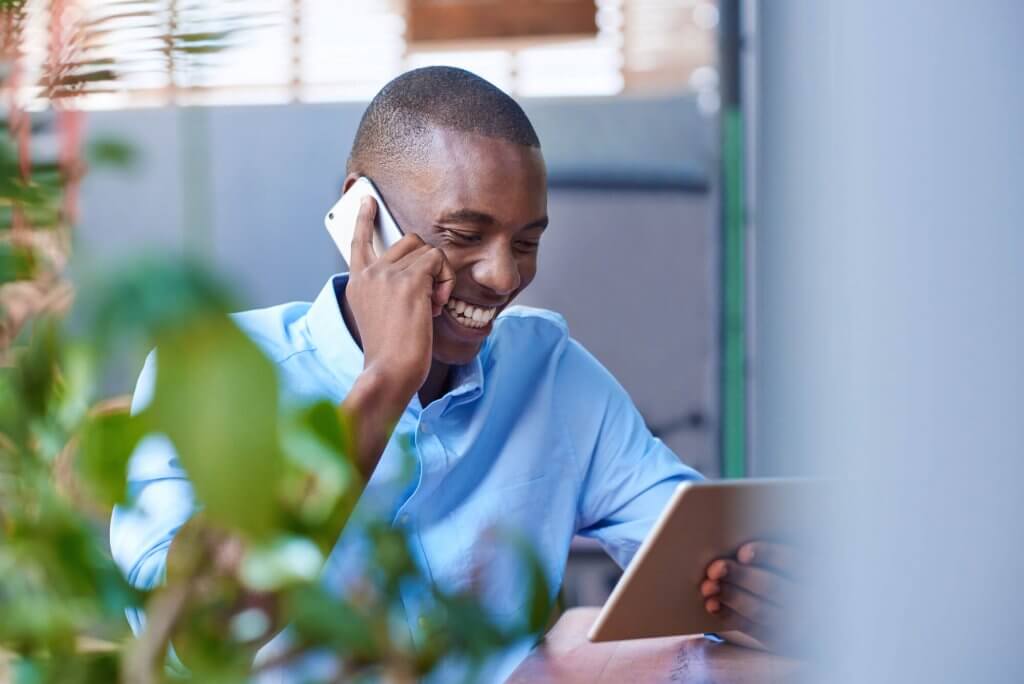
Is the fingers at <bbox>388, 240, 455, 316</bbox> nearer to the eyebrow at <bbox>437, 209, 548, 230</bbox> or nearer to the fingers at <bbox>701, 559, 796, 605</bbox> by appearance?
the eyebrow at <bbox>437, 209, 548, 230</bbox>

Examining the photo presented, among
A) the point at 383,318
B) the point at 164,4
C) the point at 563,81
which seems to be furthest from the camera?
the point at 563,81

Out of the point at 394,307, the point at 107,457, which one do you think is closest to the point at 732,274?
the point at 394,307

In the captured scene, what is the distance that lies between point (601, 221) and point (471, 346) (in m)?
2.10

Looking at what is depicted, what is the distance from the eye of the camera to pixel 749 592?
115cm

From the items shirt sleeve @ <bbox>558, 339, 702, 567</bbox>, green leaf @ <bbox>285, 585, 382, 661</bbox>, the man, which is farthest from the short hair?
green leaf @ <bbox>285, 585, 382, 661</bbox>

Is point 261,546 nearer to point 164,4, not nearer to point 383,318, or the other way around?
point 164,4

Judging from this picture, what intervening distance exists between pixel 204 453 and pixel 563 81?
5064mm

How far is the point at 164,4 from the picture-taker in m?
0.32

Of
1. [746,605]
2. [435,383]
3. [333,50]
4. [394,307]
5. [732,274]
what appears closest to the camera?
[746,605]

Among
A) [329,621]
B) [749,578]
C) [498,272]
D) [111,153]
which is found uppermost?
[111,153]

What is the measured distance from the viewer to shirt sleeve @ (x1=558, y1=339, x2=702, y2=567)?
1.60m

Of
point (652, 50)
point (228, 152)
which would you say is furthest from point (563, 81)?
point (228, 152)

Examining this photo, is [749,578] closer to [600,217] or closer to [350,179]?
[350,179]

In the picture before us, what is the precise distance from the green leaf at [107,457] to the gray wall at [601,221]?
10.5 feet
